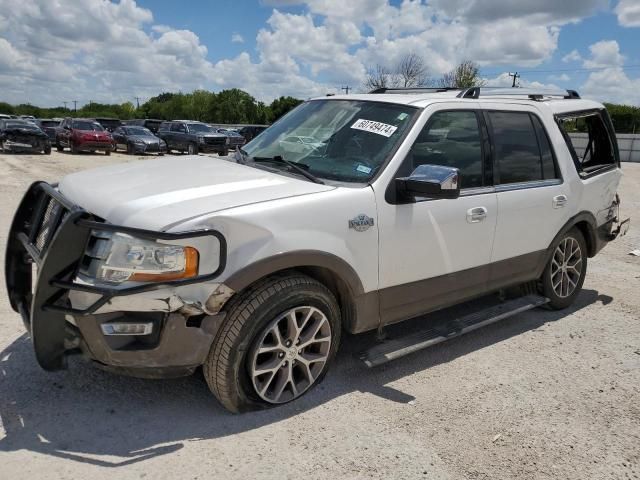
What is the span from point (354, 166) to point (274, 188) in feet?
2.03

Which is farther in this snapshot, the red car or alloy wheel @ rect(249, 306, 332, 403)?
the red car

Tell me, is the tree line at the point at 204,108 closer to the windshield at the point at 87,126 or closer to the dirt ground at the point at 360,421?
the windshield at the point at 87,126

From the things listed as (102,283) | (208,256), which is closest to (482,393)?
(208,256)

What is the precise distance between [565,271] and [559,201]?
0.83 metres

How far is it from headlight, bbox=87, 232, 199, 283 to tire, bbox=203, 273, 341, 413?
0.39 meters

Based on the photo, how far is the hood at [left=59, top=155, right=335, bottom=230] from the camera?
9.05 feet

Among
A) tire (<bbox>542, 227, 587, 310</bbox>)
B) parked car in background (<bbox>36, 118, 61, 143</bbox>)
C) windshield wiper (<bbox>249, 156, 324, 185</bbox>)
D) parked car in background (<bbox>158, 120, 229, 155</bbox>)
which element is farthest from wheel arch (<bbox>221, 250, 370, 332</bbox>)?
parked car in background (<bbox>36, 118, 61, 143</bbox>)

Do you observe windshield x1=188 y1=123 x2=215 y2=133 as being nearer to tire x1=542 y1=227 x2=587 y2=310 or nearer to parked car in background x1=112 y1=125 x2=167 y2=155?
parked car in background x1=112 y1=125 x2=167 y2=155

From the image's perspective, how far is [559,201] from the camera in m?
4.60

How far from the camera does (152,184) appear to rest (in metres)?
3.16

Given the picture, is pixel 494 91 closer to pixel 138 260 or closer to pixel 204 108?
pixel 138 260

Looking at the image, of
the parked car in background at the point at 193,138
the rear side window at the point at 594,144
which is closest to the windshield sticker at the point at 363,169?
the rear side window at the point at 594,144

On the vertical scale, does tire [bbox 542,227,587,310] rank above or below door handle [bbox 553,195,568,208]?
below

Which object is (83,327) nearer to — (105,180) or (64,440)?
(64,440)
